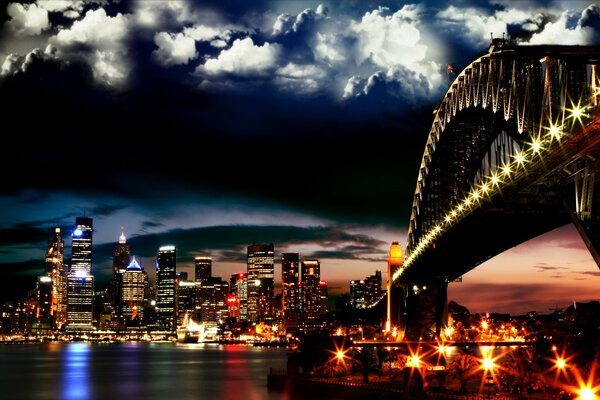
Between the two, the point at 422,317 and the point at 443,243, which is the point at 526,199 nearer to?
the point at 443,243

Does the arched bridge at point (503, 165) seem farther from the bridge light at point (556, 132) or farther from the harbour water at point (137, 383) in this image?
the harbour water at point (137, 383)

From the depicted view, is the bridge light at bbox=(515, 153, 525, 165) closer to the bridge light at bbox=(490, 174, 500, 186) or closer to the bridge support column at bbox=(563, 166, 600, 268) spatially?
the bridge support column at bbox=(563, 166, 600, 268)

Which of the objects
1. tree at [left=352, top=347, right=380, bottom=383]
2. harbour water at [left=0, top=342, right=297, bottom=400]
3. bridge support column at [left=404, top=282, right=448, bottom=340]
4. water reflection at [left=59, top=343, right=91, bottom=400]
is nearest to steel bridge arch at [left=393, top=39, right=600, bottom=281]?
bridge support column at [left=404, top=282, right=448, bottom=340]

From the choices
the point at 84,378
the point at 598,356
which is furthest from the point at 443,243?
the point at 84,378

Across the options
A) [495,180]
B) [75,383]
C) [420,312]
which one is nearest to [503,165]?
[495,180]

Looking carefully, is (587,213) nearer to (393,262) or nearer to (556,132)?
(556,132)

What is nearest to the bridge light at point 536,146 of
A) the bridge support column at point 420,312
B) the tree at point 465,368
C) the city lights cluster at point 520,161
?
the city lights cluster at point 520,161
